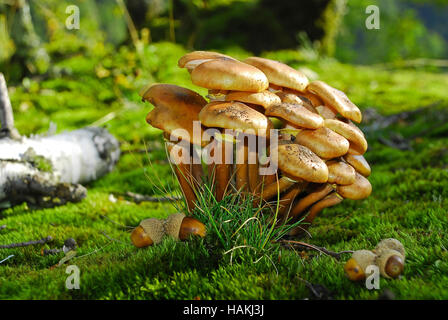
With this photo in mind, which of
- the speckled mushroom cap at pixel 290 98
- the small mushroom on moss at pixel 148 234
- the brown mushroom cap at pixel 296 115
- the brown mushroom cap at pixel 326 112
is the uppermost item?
the speckled mushroom cap at pixel 290 98

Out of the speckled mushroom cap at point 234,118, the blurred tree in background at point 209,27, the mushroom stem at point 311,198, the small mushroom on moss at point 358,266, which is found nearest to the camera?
the small mushroom on moss at point 358,266

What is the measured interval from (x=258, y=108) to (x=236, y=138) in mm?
301

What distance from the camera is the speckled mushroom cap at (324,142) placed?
7.95 ft

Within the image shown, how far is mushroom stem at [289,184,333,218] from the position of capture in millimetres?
2779

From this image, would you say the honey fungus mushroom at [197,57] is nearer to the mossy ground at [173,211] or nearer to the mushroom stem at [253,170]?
the mushroom stem at [253,170]

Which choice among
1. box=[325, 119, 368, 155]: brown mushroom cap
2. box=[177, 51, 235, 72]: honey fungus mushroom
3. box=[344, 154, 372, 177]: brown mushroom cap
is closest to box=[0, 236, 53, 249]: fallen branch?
box=[177, 51, 235, 72]: honey fungus mushroom

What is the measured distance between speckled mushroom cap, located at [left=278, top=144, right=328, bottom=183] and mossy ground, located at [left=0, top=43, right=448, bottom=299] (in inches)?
19.8

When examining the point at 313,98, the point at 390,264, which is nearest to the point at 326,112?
the point at 313,98

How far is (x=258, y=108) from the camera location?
8.60 ft

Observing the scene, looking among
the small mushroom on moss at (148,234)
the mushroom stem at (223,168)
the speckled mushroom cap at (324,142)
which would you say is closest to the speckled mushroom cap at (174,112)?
the mushroom stem at (223,168)

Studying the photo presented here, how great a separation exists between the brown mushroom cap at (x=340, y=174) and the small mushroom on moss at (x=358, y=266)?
65 centimetres

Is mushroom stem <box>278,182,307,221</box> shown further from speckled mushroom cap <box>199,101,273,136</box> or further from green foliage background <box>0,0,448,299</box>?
speckled mushroom cap <box>199,101,273,136</box>
